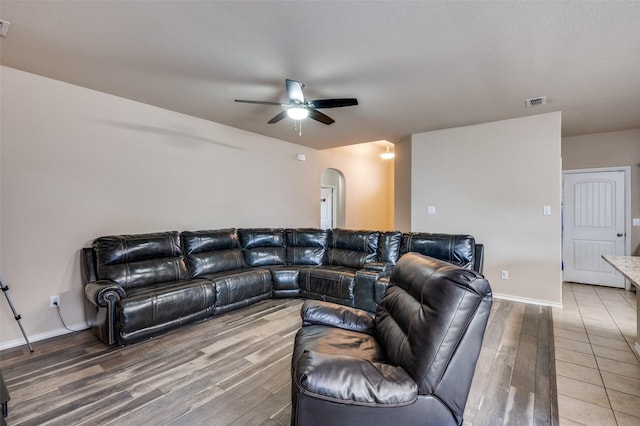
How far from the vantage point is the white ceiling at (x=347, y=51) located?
189cm

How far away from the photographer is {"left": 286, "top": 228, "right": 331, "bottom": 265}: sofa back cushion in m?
4.55

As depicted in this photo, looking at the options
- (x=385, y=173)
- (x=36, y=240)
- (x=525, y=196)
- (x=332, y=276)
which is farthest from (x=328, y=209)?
(x=36, y=240)

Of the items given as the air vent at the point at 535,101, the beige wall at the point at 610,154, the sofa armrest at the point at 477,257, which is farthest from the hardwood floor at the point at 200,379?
the beige wall at the point at 610,154

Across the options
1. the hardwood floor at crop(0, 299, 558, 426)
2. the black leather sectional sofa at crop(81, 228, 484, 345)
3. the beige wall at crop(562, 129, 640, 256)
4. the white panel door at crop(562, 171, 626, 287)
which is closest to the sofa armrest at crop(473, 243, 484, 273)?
the black leather sectional sofa at crop(81, 228, 484, 345)

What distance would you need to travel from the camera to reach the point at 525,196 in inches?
160

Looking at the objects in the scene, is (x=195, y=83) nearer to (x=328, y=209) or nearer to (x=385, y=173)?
(x=328, y=209)

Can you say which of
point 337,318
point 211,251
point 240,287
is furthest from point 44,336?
point 337,318

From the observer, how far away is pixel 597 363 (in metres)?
2.42

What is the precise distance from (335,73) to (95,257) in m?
3.10

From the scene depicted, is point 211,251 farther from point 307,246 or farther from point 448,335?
point 448,335

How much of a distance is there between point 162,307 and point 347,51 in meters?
2.91

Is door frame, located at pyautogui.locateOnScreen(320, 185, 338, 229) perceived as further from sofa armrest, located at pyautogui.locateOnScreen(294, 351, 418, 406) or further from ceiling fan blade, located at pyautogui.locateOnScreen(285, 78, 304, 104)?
sofa armrest, located at pyautogui.locateOnScreen(294, 351, 418, 406)

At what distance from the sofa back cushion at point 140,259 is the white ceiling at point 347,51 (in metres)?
1.68

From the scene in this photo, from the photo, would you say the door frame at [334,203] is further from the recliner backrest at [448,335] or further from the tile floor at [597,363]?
the recliner backrest at [448,335]
